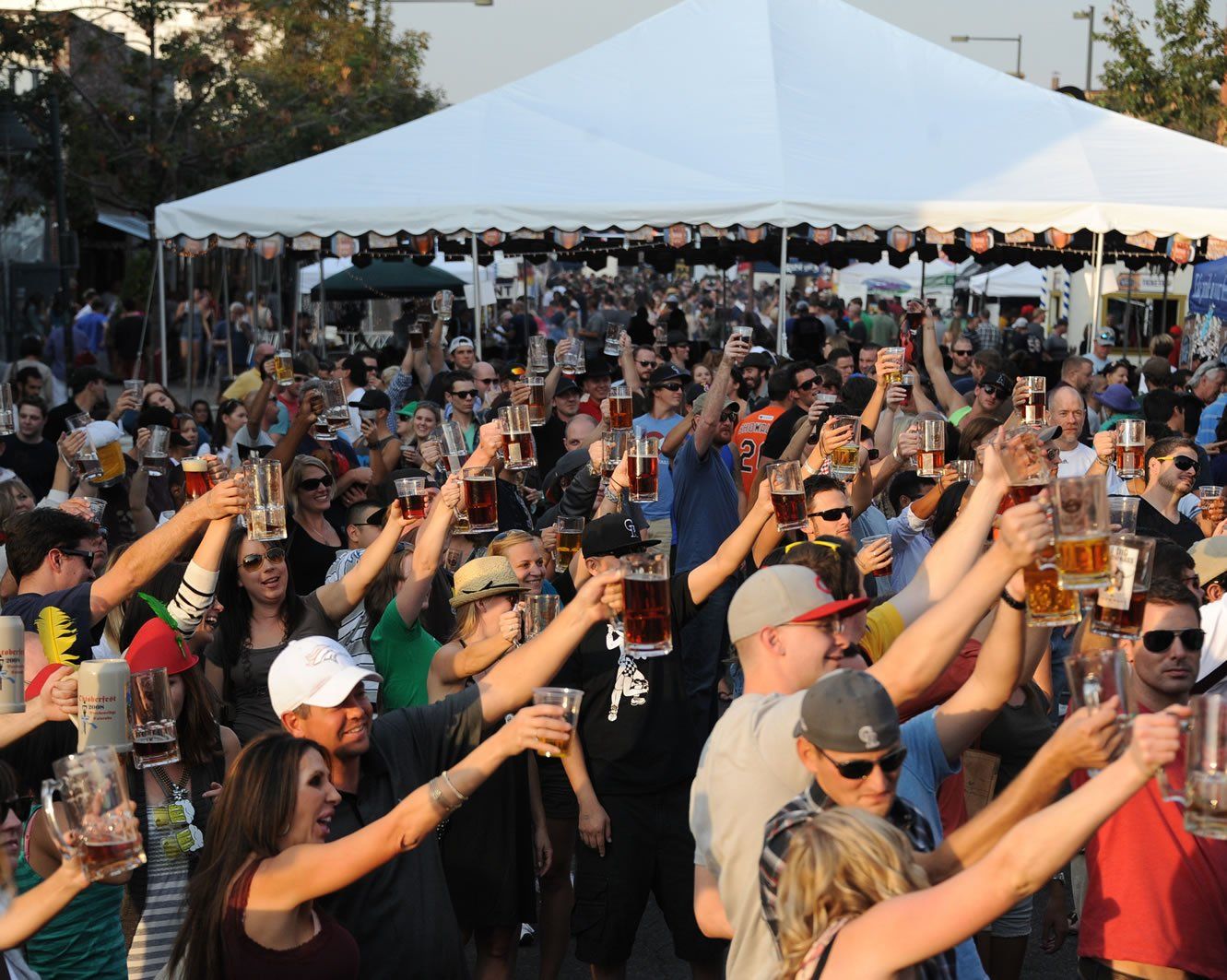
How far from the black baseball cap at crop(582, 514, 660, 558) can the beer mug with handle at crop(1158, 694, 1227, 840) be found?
10.0 feet

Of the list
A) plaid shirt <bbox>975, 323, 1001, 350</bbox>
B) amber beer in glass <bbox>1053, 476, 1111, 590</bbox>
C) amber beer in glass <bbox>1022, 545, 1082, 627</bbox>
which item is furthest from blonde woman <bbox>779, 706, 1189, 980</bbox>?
plaid shirt <bbox>975, 323, 1001, 350</bbox>

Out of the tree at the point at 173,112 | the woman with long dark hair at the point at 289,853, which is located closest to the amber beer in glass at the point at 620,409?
the woman with long dark hair at the point at 289,853

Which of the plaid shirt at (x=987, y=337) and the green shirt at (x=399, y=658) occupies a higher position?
the plaid shirt at (x=987, y=337)

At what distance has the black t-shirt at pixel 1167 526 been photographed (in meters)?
7.97

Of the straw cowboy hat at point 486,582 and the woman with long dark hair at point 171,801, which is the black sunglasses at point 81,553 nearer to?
the woman with long dark hair at point 171,801

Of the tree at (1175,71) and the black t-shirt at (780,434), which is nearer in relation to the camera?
the black t-shirt at (780,434)

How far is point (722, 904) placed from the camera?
3719 mm

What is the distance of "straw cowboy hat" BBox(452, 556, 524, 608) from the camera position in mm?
5750

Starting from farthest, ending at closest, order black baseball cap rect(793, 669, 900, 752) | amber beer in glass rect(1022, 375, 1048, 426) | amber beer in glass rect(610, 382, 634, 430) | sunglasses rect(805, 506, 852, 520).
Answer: amber beer in glass rect(610, 382, 634, 430) → amber beer in glass rect(1022, 375, 1048, 426) → sunglasses rect(805, 506, 852, 520) → black baseball cap rect(793, 669, 900, 752)

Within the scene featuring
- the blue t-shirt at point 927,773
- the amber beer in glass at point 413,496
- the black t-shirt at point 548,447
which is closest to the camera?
the blue t-shirt at point 927,773

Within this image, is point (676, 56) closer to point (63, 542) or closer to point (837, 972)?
point (63, 542)

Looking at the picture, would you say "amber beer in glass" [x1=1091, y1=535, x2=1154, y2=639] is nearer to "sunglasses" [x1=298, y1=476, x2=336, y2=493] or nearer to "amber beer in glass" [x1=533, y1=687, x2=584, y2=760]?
"amber beer in glass" [x1=533, y1=687, x2=584, y2=760]

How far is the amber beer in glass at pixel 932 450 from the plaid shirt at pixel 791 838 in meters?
3.93

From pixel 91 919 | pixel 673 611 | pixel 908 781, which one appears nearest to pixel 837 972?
pixel 908 781
